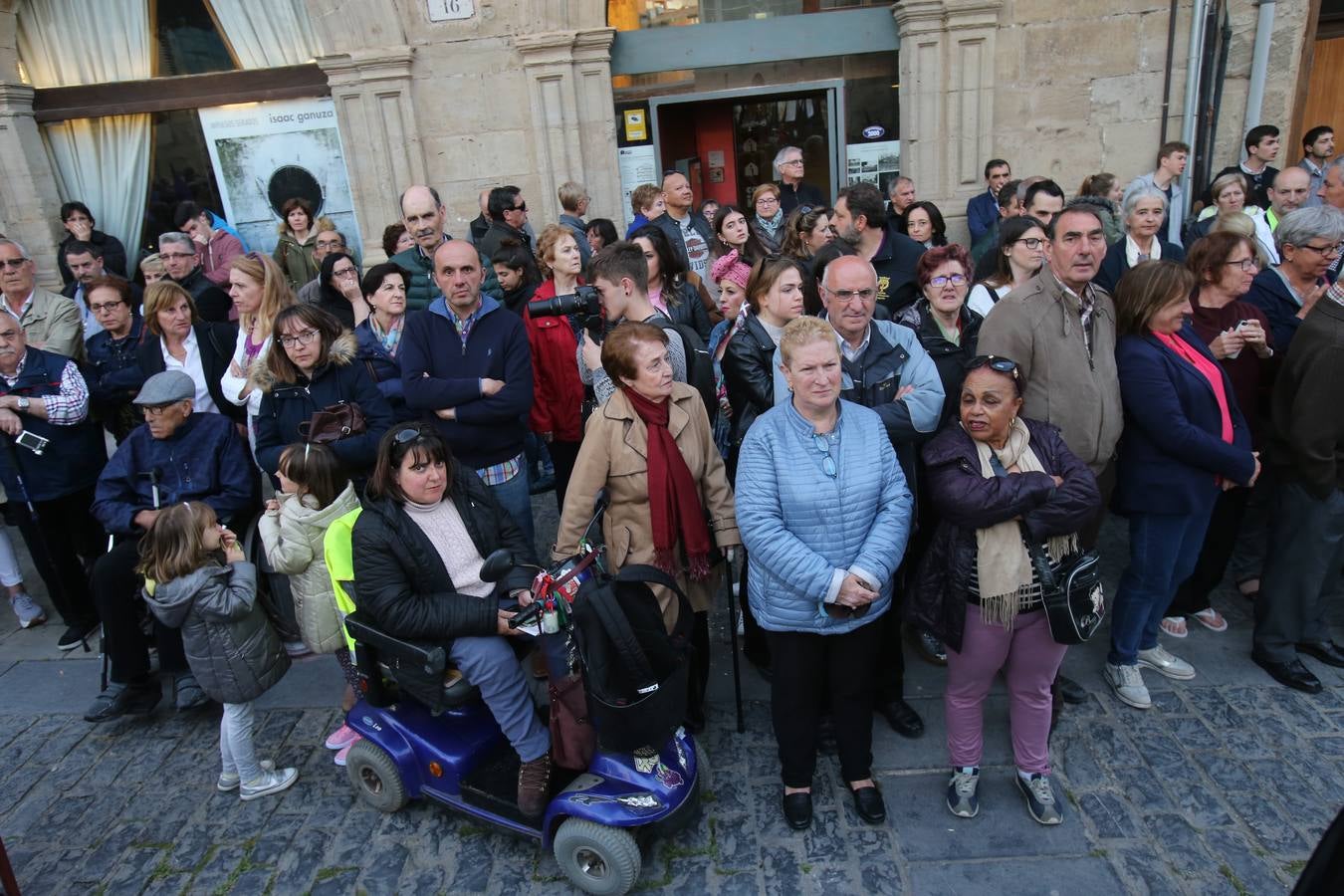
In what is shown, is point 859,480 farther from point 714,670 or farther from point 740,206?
point 740,206

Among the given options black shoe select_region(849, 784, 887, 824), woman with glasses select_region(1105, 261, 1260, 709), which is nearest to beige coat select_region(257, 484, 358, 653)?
black shoe select_region(849, 784, 887, 824)

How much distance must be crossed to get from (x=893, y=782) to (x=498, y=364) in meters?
2.65

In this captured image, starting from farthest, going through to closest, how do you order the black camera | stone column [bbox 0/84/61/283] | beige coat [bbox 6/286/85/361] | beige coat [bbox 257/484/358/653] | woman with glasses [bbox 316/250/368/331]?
stone column [bbox 0/84/61/283] < woman with glasses [bbox 316/250/368/331] < beige coat [bbox 6/286/85/361] < the black camera < beige coat [bbox 257/484/358/653]

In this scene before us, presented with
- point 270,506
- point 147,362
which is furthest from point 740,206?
point 270,506

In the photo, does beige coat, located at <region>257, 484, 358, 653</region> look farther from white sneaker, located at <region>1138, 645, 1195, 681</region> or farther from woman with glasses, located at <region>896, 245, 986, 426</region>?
white sneaker, located at <region>1138, 645, 1195, 681</region>

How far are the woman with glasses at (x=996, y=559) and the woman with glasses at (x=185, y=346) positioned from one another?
3874 millimetres

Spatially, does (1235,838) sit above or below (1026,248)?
below

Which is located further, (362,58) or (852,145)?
(852,145)

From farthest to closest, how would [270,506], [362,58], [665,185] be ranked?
[362,58]
[665,185]
[270,506]

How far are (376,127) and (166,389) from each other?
5.17 meters

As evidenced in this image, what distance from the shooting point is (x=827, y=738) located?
144 inches

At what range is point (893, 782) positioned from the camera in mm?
3414

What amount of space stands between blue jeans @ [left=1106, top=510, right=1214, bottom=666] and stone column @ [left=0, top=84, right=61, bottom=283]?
10.2 meters

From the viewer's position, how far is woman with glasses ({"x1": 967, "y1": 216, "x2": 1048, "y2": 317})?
429 centimetres
